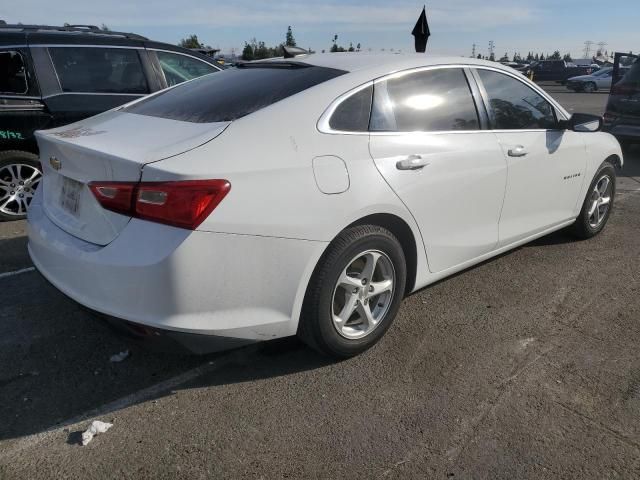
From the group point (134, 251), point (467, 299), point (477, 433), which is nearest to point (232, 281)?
point (134, 251)

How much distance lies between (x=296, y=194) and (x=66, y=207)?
3.93 feet

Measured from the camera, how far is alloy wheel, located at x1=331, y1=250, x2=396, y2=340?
2984 millimetres

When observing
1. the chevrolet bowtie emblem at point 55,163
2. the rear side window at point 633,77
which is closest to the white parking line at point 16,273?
the chevrolet bowtie emblem at point 55,163

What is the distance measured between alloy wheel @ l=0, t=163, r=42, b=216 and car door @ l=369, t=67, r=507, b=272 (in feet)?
12.7

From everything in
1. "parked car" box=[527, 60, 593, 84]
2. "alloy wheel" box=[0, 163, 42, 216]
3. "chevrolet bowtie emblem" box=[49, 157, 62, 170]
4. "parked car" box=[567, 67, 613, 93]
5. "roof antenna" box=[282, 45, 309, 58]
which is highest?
"roof antenna" box=[282, 45, 309, 58]

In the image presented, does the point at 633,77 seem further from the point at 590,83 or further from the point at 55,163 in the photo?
the point at 590,83

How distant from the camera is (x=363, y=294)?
10.0 ft

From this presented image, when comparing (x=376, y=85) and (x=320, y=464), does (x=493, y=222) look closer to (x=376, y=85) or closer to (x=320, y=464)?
(x=376, y=85)

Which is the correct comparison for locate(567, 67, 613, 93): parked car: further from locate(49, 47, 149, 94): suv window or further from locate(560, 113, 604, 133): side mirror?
locate(49, 47, 149, 94): suv window

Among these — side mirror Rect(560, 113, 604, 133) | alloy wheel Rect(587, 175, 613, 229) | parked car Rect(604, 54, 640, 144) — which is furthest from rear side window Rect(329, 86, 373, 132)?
parked car Rect(604, 54, 640, 144)

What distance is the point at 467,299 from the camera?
12.9 ft

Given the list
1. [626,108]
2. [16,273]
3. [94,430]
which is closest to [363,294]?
[94,430]

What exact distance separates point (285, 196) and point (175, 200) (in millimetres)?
493

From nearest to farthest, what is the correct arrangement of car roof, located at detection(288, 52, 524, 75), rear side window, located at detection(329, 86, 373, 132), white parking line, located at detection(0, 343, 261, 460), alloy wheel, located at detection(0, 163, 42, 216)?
white parking line, located at detection(0, 343, 261, 460)
rear side window, located at detection(329, 86, 373, 132)
car roof, located at detection(288, 52, 524, 75)
alloy wheel, located at detection(0, 163, 42, 216)
